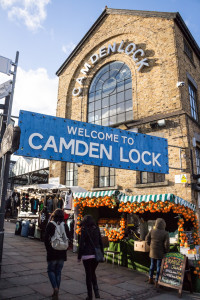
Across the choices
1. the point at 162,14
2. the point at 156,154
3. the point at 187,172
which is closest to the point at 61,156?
the point at 156,154

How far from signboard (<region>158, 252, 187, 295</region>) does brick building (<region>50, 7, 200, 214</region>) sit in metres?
4.18

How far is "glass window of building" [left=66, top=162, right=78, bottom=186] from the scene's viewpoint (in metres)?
14.9

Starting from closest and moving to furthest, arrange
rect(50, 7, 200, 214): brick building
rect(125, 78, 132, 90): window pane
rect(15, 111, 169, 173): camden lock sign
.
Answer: rect(15, 111, 169, 173): camden lock sign → rect(50, 7, 200, 214): brick building → rect(125, 78, 132, 90): window pane

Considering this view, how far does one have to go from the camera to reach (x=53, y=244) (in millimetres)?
4496

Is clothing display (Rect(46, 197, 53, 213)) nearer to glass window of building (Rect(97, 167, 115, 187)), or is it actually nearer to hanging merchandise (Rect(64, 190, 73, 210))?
hanging merchandise (Rect(64, 190, 73, 210))

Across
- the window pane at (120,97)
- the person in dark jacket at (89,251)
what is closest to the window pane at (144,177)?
the window pane at (120,97)

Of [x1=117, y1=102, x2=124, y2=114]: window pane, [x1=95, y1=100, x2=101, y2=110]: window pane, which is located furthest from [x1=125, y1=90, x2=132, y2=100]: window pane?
[x1=95, y1=100, x2=101, y2=110]: window pane

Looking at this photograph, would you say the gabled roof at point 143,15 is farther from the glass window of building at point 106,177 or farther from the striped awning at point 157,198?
the striped awning at point 157,198

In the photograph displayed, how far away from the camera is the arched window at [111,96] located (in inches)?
539

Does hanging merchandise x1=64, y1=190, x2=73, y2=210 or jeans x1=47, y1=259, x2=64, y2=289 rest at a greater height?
hanging merchandise x1=64, y1=190, x2=73, y2=210

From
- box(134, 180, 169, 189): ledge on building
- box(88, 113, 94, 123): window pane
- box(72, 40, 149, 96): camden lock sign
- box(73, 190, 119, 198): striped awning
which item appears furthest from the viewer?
box(88, 113, 94, 123): window pane

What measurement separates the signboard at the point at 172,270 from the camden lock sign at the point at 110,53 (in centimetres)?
1001

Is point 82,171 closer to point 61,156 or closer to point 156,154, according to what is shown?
point 156,154

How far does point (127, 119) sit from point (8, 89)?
29.4 ft
